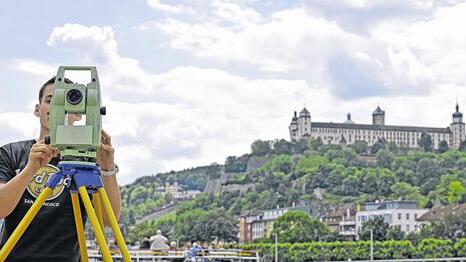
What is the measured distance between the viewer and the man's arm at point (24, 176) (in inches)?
95.6

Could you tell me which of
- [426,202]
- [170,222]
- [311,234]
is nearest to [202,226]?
[311,234]

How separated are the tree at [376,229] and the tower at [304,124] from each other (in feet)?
258

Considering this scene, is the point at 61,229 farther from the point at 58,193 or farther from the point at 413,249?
the point at 413,249

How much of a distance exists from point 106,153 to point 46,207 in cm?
22

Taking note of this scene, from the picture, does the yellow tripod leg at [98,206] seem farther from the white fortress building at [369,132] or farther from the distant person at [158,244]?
the white fortress building at [369,132]

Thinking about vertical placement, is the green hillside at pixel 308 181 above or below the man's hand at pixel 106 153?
above

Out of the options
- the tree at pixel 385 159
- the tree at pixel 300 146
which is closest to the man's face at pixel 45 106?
the tree at pixel 385 159

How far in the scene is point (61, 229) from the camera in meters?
2.73

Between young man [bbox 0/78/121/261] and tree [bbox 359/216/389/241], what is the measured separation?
95451mm

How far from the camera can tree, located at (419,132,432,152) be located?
17694cm

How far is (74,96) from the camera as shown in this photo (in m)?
2.32

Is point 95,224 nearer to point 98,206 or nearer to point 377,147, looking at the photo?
point 98,206

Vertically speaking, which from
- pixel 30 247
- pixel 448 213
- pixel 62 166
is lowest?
pixel 30 247

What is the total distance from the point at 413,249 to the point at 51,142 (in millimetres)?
86072
